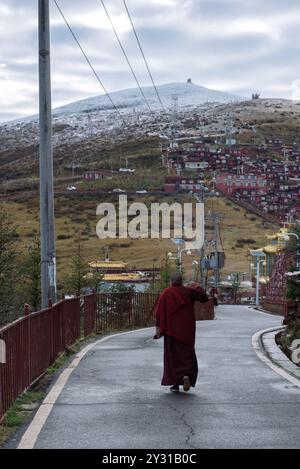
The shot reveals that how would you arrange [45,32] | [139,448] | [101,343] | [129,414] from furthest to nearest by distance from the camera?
[101,343] → [45,32] → [129,414] → [139,448]

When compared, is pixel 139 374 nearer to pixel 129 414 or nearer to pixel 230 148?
pixel 129 414

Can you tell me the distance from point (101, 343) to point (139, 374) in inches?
266

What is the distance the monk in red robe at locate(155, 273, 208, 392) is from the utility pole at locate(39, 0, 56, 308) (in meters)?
5.74

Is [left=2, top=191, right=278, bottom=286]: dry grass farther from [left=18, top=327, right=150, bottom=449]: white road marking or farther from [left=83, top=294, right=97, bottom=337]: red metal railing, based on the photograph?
[left=18, top=327, right=150, bottom=449]: white road marking

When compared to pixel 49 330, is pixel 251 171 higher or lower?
higher

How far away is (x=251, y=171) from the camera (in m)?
163

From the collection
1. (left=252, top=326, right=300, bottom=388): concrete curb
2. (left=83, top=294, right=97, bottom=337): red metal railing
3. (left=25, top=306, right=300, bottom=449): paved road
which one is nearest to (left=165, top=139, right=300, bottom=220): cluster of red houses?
(left=83, top=294, right=97, bottom=337): red metal railing

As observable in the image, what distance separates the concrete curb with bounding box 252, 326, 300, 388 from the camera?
1196 centimetres

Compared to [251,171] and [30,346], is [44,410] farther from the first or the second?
[251,171]

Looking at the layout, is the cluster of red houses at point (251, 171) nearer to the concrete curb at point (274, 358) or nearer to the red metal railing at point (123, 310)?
the red metal railing at point (123, 310)

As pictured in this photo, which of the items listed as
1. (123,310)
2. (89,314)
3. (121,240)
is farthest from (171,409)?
(121,240)

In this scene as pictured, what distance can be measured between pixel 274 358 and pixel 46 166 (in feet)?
18.4

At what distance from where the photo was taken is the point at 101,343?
745 inches

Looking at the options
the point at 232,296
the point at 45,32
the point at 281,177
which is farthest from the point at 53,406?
the point at 281,177
